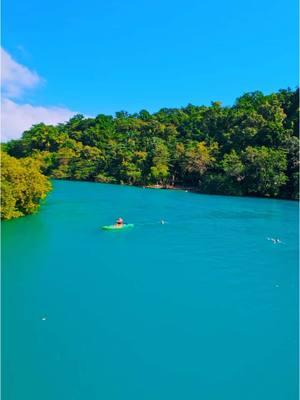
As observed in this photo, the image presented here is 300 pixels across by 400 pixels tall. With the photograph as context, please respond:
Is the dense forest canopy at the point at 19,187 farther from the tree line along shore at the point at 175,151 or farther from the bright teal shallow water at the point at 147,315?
the bright teal shallow water at the point at 147,315

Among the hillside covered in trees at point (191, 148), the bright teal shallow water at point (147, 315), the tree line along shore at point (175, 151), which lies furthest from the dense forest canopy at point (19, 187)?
the hillside covered in trees at point (191, 148)

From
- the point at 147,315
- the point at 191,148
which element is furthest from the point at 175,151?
the point at 147,315

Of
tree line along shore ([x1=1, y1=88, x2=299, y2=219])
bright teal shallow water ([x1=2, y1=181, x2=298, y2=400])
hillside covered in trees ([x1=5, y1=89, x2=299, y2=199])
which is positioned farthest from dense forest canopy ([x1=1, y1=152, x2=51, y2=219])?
hillside covered in trees ([x1=5, y1=89, x2=299, y2=199])

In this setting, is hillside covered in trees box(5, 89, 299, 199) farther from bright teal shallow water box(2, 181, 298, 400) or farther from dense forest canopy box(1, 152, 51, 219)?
dense forest canopy box(1, 152, 51, 219)

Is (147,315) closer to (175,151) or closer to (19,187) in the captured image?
(19,187)

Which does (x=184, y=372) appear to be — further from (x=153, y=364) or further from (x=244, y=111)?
(x=244, y=111)

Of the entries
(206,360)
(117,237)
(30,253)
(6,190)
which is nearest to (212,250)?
(117,237)
